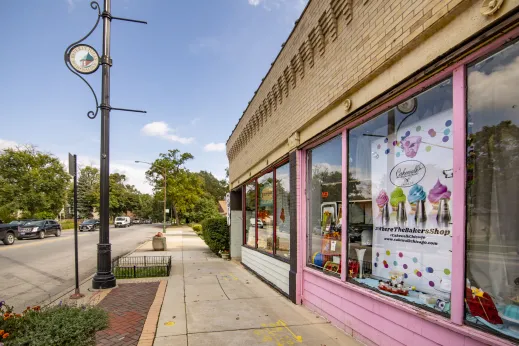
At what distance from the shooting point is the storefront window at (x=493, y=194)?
8.64ft

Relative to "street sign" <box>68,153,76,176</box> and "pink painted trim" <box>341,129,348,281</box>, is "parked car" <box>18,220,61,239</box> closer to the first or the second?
"street sign" <box>68,153,76,176</box>

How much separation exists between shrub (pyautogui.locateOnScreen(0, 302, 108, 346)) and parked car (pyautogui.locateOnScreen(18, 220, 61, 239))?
23.9 metres

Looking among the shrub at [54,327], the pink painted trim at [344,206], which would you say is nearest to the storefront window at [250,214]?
the pink painted trim at [344,206]

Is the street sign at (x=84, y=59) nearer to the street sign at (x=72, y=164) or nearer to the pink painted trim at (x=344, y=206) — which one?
the street sign at (x=72, y=164)

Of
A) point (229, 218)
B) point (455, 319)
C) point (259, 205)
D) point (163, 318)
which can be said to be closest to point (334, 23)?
point (455, 319)

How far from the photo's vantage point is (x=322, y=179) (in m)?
5.98

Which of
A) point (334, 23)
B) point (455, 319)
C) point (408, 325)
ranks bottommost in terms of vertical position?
point (408, 325)

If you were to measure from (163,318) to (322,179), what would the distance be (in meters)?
3.64

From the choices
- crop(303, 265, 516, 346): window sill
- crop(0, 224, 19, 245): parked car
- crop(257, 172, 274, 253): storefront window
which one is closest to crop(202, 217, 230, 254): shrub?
crop(257, 172, 274, 253): storefront window

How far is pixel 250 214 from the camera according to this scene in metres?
11.2

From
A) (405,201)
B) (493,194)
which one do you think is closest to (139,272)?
(405,201)

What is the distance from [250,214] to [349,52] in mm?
7565

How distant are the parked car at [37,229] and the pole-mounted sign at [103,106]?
1932 centimetres

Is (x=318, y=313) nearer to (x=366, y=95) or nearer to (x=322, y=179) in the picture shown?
(x=322, y=179)
